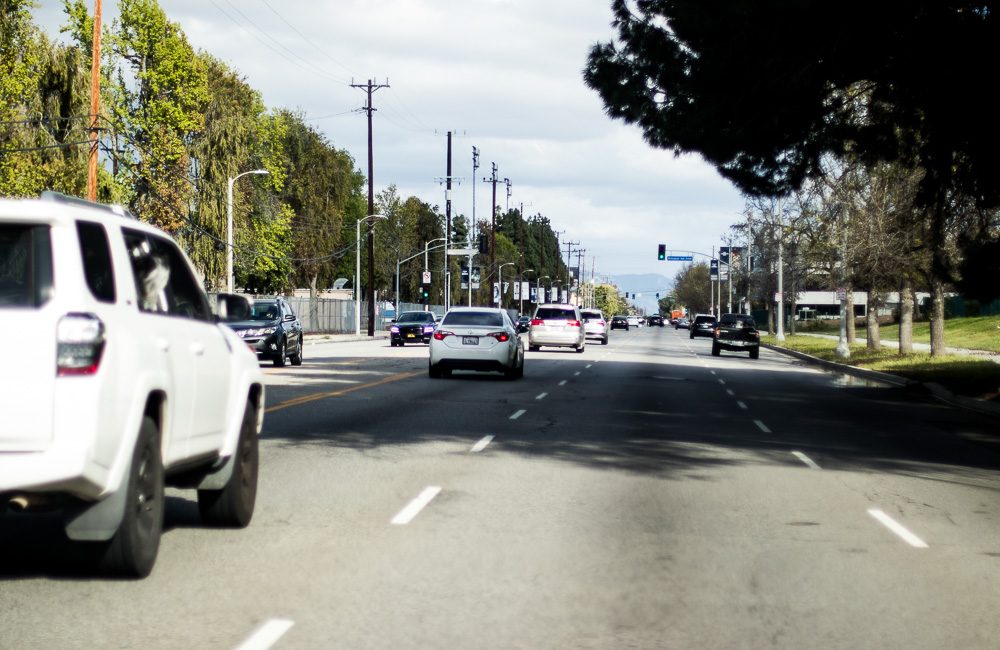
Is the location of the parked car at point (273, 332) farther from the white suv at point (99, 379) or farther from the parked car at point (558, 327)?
the white suv at point (99, 379)

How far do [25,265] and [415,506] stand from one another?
469 cm

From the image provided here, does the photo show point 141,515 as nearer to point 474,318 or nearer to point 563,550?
point 563,550

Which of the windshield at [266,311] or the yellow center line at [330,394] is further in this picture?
the windshield at [266,311]

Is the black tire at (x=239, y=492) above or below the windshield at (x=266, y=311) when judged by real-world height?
below

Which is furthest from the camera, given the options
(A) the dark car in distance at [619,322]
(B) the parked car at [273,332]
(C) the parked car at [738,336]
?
(A) the dark car in distance at [619,322]

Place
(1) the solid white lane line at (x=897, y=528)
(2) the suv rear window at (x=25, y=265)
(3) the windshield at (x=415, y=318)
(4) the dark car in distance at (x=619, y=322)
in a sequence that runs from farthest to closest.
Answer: (4) the dark car in distance at (x=619, y=322) → (3) the windshield at (x=415, y=318) → (1) the solid white lane line at (x=897, y=528) → (2) the suv rear window at (x=25, y=265)

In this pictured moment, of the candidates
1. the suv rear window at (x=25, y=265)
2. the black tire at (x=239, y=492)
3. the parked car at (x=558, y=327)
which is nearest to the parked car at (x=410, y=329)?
the parked car at (x=558, y=327)

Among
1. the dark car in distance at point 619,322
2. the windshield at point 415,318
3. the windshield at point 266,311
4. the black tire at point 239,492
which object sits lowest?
the dark car in distance at point 619,322

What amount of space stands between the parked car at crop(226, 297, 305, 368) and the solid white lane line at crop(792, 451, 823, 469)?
64.4 feet

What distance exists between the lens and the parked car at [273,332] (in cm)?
3366

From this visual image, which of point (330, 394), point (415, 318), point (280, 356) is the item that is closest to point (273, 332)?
point (280, 356)

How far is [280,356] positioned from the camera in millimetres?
34969

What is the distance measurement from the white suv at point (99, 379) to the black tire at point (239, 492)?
636 mm

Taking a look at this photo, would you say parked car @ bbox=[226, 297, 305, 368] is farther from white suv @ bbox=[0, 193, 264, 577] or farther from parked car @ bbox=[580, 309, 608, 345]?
parked car @ bbox=[580, 309, 608, 345]
